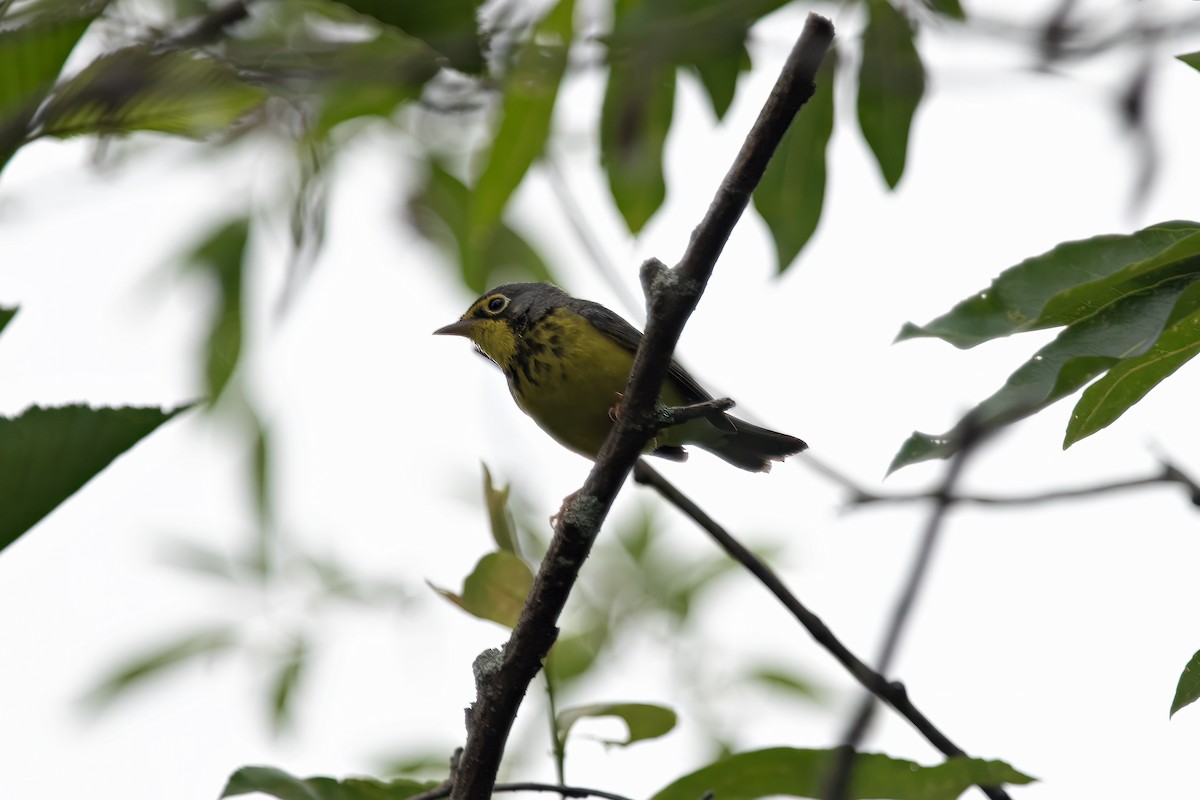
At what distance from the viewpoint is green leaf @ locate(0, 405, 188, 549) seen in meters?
2.55

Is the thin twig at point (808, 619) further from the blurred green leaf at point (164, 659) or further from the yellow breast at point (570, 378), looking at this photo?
the blurred green leaf at point (164, 659)

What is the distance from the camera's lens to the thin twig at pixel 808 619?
9.61ft

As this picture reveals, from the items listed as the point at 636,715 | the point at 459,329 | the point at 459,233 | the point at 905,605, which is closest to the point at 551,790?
the point at 636,715

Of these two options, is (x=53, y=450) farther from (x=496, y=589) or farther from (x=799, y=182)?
(x=799, y=182)

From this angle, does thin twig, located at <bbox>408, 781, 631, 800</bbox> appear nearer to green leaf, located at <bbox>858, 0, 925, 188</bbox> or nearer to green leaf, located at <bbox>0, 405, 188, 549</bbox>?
green leaf, located at <bbox>0, 405, 188, 549</bbox>

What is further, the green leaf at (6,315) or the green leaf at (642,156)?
the green leaf at (642,156)

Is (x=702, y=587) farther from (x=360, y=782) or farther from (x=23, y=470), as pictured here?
(x=23, y=470)

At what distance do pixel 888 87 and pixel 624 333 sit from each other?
162 cm

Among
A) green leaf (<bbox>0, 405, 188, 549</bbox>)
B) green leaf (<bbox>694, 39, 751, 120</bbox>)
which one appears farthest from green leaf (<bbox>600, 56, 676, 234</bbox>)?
green leaf (<bbox>0, 405, 188, 549</bbox>)

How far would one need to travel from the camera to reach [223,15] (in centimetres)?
224

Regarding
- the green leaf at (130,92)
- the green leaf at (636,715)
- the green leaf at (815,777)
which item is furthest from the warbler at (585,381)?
the green leaf at (130,92)

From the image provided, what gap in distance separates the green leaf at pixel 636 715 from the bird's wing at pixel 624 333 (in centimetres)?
176

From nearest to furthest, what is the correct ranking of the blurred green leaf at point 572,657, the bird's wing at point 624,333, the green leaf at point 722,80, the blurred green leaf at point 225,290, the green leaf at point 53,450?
the green leaf at point 53,450 → the green leaf at point 722,80 → the bird's wing at point 624,333 → the blurred green leaf at point 572,657 → the blurred green leaf at point 225,290

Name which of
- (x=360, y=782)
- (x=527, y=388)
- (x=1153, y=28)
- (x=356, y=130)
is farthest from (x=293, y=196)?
(x=1153, y=28)
